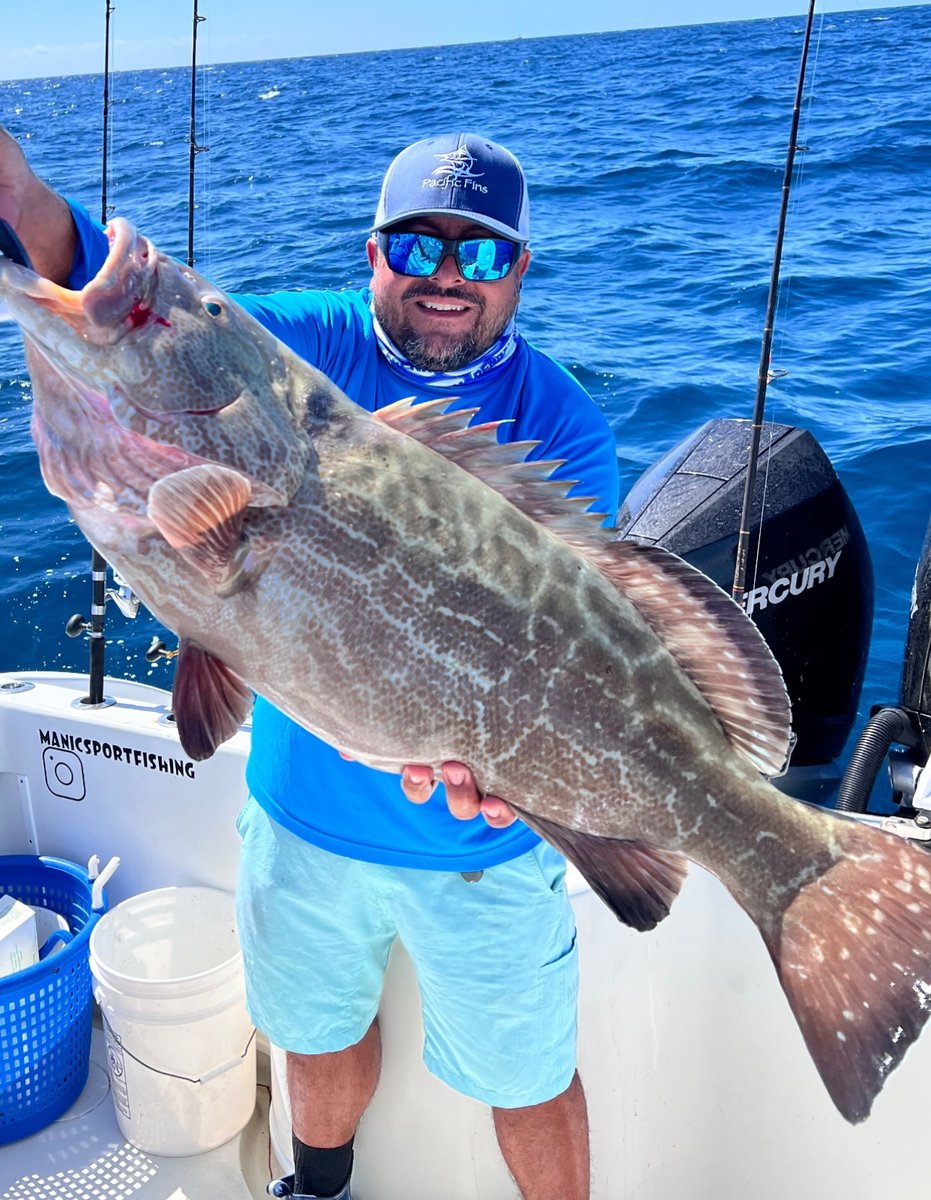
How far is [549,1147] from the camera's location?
9.16 ft

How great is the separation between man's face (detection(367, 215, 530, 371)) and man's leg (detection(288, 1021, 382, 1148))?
1846 millimetres

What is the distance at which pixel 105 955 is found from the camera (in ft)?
11.1

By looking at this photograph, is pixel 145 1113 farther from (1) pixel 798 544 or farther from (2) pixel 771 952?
(1) pixel 798 544

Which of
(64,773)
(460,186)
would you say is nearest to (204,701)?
(460,186)

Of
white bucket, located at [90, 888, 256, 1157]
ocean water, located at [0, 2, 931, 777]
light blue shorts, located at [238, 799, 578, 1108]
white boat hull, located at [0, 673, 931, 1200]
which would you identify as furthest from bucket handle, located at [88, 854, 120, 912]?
ocean water, located at [0, 2, 931, 777]

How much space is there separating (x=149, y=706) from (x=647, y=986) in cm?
207

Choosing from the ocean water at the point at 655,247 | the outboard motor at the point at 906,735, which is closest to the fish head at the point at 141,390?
the outboard motor at the point at 906,735

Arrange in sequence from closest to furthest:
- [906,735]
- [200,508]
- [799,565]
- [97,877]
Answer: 1. [200,508]
2. [97,877]
3. [906,735]
4. [799,565]

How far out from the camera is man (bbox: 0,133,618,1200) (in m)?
2.63

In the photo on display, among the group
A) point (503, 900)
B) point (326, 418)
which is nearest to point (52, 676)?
point (503, 900)

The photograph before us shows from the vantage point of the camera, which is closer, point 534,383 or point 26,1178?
point 534,383

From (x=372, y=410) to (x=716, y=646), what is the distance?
3.56 ft

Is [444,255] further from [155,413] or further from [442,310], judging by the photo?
[155,413]

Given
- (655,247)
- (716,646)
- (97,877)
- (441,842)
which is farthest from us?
(655,247)
